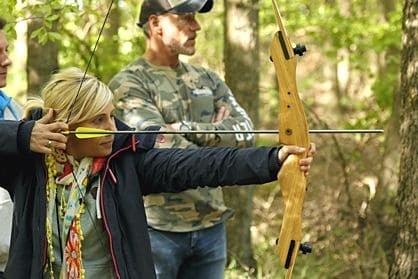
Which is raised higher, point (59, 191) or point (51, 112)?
point (51, 112)

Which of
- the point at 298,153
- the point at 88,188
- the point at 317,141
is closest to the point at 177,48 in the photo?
the point at 88,188

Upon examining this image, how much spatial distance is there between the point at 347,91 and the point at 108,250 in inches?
587

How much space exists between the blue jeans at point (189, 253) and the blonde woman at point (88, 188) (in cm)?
85

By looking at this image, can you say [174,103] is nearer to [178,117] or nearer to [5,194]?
[178,117]

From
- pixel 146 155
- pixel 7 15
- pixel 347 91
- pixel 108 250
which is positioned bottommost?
pixel 347 91

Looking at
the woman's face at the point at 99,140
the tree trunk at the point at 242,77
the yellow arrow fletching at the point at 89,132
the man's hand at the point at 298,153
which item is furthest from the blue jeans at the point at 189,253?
the tree trunk at the point at 242,77

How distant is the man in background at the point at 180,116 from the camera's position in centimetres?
399

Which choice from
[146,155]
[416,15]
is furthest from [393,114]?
[146,155]

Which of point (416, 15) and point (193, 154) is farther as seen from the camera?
point (416, 15)

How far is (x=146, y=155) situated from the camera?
3148 mm

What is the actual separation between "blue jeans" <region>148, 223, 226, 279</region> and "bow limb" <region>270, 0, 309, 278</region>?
1.09 metres

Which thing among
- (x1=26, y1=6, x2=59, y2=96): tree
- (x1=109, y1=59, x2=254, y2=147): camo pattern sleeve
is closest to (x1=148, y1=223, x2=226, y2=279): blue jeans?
(x1=109, y1=59, x2=254, y2=147): camo pattern sleeve

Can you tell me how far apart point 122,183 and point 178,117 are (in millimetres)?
1024

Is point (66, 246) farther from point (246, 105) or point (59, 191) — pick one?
point (246, 105)
